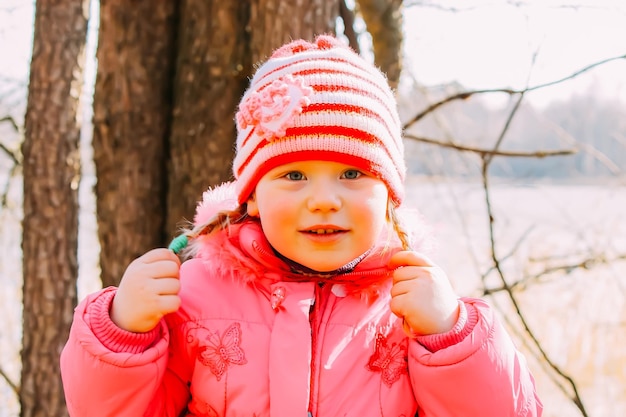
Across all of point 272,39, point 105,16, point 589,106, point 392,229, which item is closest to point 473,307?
point 392,229

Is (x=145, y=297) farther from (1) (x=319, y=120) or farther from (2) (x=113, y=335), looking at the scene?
(1) (x=319, y=120)

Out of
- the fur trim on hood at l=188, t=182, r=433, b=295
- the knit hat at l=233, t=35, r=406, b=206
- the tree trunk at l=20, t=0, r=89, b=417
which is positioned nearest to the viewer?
the knit hat at l=233, t=35, r=406, b=206

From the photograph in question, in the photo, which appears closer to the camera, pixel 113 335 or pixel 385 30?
pixel 113 335

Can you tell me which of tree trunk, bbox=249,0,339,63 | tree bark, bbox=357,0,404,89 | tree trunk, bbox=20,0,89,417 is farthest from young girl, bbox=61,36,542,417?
tree bark, bbox=357,0,404,89

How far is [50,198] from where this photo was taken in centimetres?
283

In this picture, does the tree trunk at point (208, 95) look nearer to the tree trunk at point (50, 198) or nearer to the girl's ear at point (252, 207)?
the tree trunk at point (50, 198)

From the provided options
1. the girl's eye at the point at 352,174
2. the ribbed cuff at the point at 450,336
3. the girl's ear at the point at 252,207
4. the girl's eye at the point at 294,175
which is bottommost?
the ribbed cuff at the point at 450,336

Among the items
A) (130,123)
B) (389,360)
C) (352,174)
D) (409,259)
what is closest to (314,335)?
(389,360)

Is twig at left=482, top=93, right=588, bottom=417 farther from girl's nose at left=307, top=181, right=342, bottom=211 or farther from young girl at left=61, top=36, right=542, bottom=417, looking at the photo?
girl's nose at left=307, top=181, right=342, bottom=211

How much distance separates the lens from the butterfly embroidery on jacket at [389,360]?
5.55ft

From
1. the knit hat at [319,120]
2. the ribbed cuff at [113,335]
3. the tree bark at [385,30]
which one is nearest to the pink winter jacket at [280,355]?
the ribbed cuff at [113,335]

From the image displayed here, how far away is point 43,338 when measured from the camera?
113 inches

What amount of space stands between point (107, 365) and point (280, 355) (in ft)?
1.34

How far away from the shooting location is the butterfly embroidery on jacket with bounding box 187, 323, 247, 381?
1.69 metres
